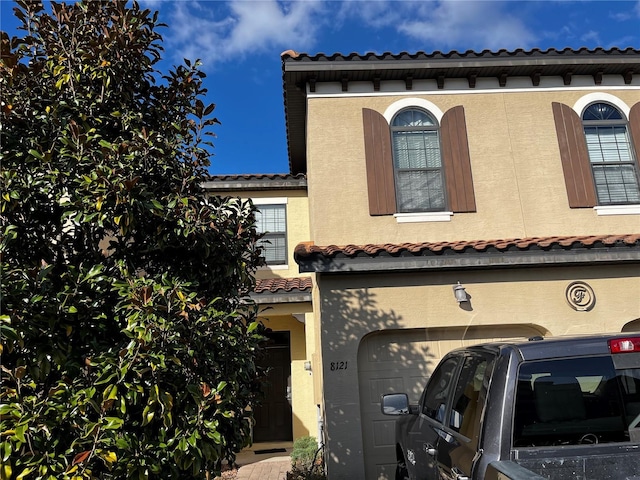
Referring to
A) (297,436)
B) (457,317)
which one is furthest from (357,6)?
(297,436)

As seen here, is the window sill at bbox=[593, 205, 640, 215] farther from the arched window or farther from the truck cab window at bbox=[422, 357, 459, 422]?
the truck cab window at bbox=[422, 357, 459, 422]

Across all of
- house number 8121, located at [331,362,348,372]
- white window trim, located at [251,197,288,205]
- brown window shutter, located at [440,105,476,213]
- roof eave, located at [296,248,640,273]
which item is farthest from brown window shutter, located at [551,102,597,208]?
white window trim, located at [251,197,288,205]

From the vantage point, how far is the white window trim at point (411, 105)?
7.91 meters

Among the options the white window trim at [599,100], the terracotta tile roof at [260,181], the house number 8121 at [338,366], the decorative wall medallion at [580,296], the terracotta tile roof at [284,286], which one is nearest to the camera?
the house number 8121 at [338,366]

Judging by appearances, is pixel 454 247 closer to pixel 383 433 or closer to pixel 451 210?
pixel 451 210

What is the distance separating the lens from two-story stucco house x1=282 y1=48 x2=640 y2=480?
632cm

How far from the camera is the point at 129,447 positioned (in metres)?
2.74

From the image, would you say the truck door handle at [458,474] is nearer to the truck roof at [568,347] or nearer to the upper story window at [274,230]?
the truck roof at [568,347]

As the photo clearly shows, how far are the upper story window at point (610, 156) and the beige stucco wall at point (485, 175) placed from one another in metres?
0.36

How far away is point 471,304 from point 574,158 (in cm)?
354

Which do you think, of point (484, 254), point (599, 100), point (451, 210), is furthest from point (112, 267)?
point (599, 100)

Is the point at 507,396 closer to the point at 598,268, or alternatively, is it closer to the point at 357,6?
the point at 598,268

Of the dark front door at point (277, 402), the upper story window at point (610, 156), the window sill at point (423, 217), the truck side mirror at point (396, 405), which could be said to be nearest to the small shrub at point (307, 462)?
the dark front door at point (277, 402)

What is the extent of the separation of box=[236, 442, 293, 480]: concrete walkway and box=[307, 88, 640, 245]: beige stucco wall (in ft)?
13.8
